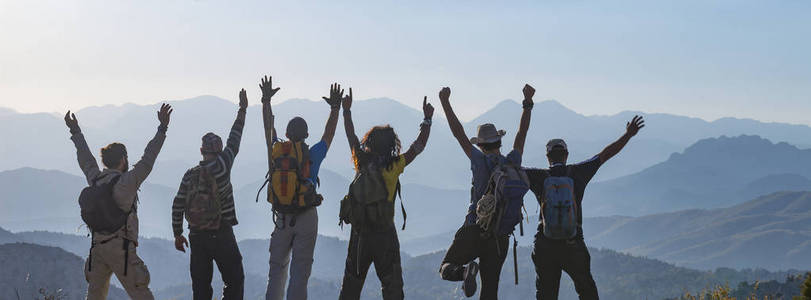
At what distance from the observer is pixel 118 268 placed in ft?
23.9

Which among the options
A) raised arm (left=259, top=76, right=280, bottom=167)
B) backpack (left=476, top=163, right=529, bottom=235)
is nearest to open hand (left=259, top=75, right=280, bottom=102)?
raised arm (left=259, top=76, right=280, bottom=167)

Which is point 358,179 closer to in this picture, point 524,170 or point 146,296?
point 524,170

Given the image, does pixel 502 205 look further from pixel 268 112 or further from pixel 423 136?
pixel 268 112

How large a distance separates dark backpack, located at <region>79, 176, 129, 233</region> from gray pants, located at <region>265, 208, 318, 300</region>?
1631mm

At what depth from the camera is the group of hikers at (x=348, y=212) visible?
7371 millimetres

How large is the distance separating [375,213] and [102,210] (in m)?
2.83

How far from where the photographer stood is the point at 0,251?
5659 inches

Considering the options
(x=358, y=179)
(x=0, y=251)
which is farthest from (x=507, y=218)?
(x=0, y=251)

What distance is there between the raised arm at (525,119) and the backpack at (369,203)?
1.62 metres

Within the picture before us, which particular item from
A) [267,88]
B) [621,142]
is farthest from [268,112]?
[621,142]

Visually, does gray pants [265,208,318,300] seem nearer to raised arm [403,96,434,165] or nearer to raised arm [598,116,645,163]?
raised arm [403,96,434,165]

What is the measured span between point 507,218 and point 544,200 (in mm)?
563

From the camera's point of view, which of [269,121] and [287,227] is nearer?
[287,227]

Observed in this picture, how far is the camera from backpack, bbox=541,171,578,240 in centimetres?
763
